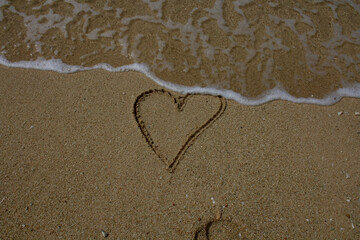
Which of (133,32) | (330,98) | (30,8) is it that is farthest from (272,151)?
(30,8)

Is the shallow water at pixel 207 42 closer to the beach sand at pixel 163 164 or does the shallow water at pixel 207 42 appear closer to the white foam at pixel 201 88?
the white foam at pixel 201 88

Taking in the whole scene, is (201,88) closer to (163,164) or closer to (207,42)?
(207,42)

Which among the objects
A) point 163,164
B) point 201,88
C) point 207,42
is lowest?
point 163,164

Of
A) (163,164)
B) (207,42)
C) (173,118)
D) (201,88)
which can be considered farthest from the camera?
(207,42)

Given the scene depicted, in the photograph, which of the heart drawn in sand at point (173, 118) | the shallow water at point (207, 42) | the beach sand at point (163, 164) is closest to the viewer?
the beach sand at point (163, 164)

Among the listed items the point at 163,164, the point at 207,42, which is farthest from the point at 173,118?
the point at 207,42

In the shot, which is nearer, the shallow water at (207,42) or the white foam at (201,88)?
the white foam at (201,88)

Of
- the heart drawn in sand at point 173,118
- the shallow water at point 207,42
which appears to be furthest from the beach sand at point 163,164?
the shallow water at point 207,42
